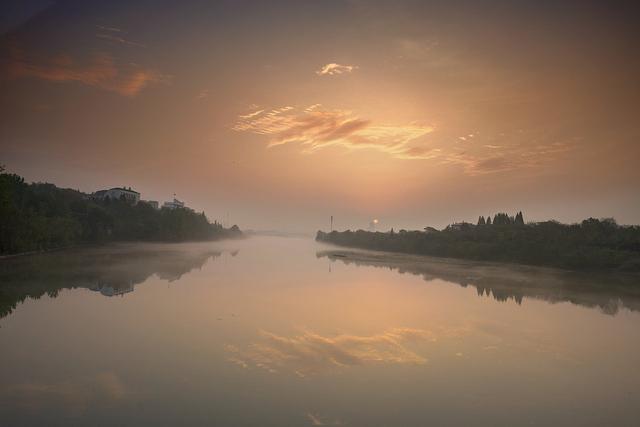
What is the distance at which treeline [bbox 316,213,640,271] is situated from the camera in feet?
164

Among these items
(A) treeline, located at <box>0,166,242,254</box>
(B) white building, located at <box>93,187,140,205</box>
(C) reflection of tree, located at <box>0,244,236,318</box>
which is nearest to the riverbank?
(C) reflection of tree, located at <box>0,244,236,318</box>

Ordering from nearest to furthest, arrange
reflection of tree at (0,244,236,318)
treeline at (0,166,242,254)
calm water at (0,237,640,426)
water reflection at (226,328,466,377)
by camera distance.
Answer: calm water at (0,237,640,426)
water reflection at (226,328,466,377)
reflection of tree at (0,244,236,318)
treeline at (0,166,242,254)

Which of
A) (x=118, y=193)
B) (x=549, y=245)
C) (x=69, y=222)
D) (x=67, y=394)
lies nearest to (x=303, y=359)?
(x=67, y=394)

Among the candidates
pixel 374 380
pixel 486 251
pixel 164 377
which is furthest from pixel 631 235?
pixel 164 377

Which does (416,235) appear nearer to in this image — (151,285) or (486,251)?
(486,251)

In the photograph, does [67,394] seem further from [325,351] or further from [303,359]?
[325,351]

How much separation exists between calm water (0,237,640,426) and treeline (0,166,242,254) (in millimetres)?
22999

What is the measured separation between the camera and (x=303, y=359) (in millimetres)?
12211

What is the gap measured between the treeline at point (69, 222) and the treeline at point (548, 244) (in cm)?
6906

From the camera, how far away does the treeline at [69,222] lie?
40875mm

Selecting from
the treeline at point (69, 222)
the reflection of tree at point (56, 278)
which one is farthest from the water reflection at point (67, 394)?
the treeline at point (69, 222)

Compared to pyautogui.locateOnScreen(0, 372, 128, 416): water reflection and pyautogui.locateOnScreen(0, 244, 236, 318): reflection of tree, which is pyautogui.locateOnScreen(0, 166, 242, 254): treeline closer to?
pyautogui.locateOnScreen(0, 244, 236, 318): reflection of tree

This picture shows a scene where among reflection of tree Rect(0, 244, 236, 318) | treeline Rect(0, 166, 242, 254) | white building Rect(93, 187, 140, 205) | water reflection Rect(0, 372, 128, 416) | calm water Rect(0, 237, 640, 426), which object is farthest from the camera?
white building Rect(93, 187, 140, 205)

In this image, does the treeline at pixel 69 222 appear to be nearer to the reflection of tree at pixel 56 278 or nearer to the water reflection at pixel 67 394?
the reflection of tree at pixel 56 278
